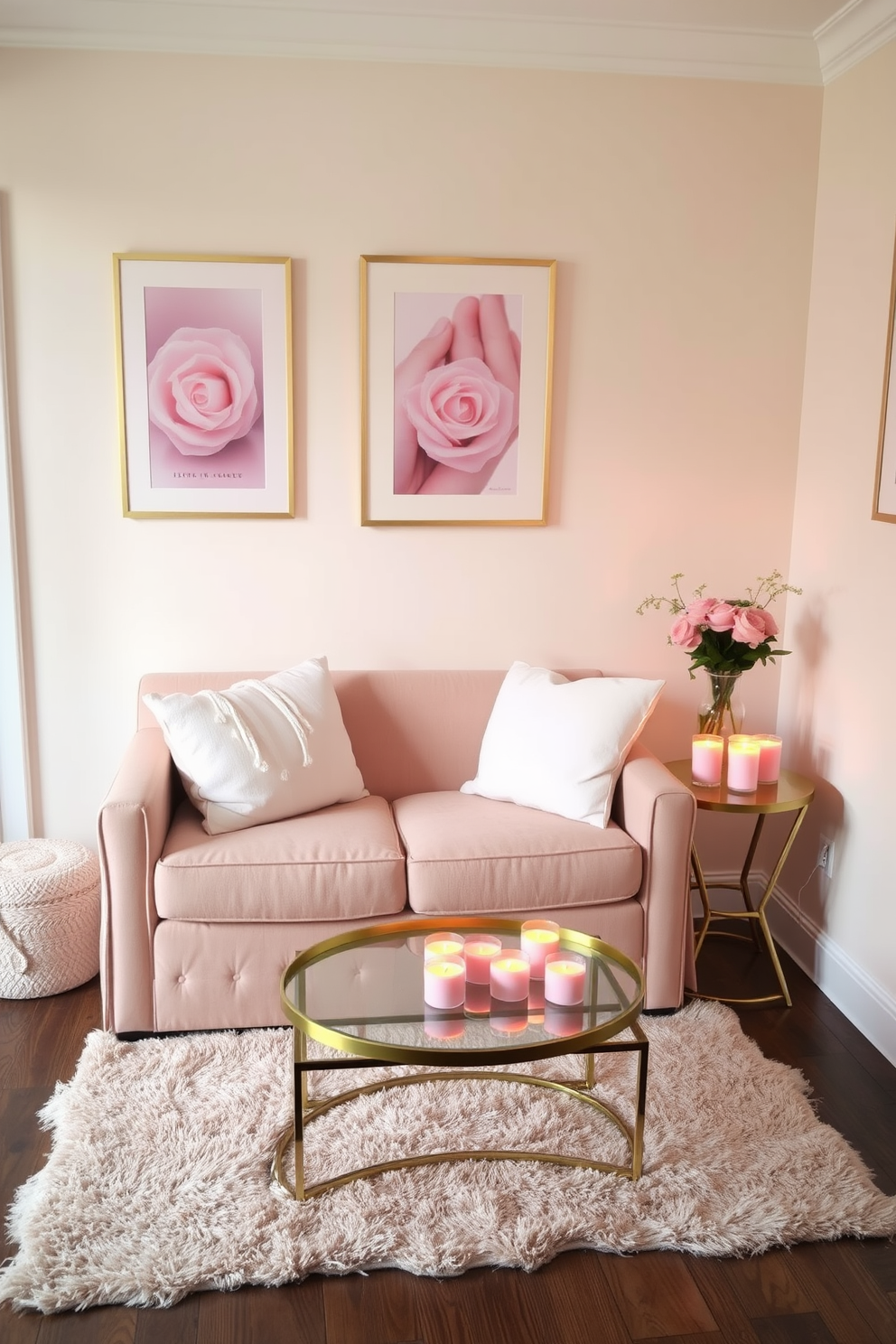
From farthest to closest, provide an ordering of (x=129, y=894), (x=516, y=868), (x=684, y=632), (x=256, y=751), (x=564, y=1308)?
(x=684, y=632)
(x=256, y=751)
(x=516, y=868)
(x=129, y=894)
(x=564, y=1308)

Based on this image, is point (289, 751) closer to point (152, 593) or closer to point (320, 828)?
point (320, 828)

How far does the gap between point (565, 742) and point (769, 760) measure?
1.96ft

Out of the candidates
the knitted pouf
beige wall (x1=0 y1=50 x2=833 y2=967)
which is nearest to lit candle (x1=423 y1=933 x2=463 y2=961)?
the knitted pouf

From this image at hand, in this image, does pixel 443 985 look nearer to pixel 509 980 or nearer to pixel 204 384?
pixel 509 980

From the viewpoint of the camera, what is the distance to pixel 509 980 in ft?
Answer: 7.56

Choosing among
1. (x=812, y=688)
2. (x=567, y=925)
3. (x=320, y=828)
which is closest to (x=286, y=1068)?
(x=320, y=828)

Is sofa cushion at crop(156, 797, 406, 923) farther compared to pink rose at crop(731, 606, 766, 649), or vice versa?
pink rose at crop(731, 606, 766, 649)

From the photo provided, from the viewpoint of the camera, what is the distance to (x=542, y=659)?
3.68 metres

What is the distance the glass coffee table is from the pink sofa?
339mm

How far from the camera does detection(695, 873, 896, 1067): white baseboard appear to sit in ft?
9.67

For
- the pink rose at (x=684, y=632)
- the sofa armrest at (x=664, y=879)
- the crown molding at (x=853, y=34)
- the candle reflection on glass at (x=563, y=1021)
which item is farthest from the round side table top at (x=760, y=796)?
the crown molding at (x=853, y=34)

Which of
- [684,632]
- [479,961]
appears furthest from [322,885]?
[684,632]

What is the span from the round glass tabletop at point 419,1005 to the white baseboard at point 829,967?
38.6 inches

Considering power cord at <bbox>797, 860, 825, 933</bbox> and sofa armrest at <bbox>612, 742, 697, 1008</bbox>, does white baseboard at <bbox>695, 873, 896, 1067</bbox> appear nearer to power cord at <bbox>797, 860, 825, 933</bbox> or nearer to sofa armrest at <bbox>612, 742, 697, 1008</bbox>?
power cord at <bbox>797, 860, 825, 933</bbox>
